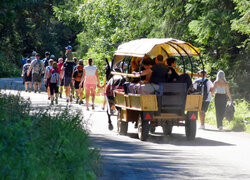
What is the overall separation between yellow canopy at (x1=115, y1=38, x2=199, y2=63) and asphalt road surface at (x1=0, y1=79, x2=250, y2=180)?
7.34 ft

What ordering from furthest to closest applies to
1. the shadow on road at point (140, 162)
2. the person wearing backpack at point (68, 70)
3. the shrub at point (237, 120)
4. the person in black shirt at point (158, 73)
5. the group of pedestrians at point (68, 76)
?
the person wearing backpack at point (68, 70) → the group of pedestrians at point (68, 76) → the shrub at point (237, 120) → the person in black shirt at point (158, 73) → the shadow on road at point (140, 162)

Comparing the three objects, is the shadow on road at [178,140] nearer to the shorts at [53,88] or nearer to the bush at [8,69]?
the shorts at [53,88]

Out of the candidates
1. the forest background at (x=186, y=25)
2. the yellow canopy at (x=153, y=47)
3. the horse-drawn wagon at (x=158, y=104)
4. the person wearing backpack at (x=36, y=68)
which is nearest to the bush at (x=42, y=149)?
the forest background at (x=186, y=25)

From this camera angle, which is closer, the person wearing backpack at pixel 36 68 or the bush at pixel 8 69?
the person wearing backpack at pixel 36 68

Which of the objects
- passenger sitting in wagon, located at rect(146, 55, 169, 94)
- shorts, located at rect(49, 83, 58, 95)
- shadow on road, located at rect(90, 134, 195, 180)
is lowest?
shadow on road, located at rect(90, 134, 195, 180)

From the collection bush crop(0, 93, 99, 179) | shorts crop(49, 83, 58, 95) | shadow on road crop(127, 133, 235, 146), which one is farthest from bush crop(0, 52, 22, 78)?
bush crop(0, 93, 99, 179)

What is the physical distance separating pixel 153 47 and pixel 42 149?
6.88 meters

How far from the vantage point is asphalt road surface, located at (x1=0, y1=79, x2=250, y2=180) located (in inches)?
383

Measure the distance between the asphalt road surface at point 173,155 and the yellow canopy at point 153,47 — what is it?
7.34 feet

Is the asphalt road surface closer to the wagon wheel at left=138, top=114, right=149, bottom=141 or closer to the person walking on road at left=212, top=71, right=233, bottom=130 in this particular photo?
the wagon wheel at left=138, top=114, right=149, bottom=141

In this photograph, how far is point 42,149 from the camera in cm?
862

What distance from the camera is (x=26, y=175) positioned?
664 cm

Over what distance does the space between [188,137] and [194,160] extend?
3943mm

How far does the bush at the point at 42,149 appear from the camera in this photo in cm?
680
